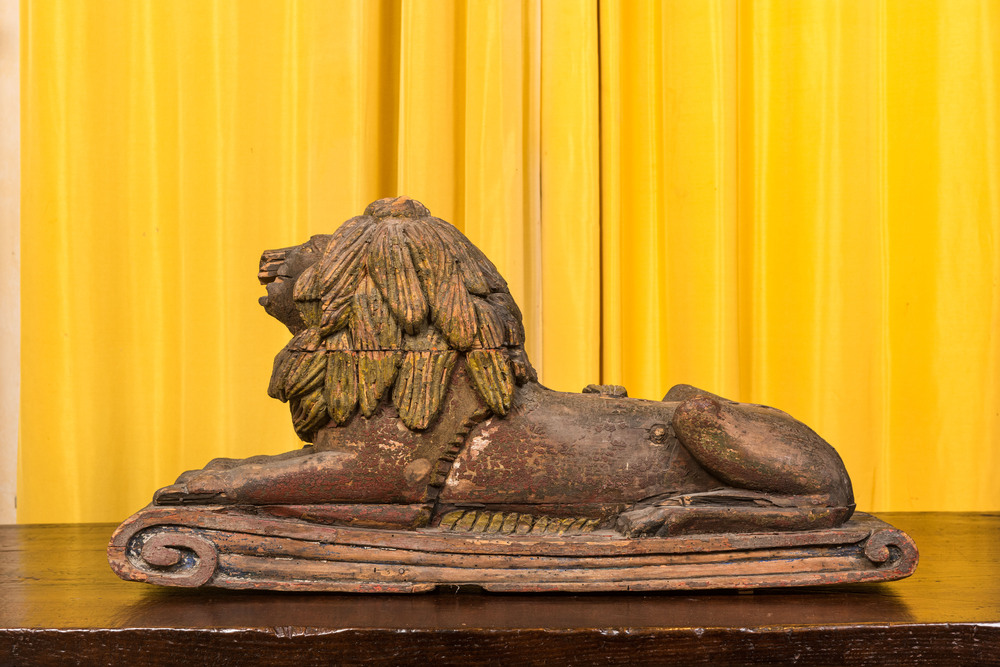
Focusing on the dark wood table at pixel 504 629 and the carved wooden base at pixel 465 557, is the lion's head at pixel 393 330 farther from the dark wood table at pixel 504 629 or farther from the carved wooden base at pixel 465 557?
the dark wood table at pixel 504 629

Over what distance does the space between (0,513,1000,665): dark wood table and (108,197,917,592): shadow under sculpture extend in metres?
0.04

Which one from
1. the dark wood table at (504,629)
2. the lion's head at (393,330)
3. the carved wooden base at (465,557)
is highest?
the lion's head at (393,330)

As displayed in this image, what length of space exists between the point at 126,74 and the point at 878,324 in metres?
1.97

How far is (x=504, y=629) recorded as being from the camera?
52.6 inches

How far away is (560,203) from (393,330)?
3.11ft

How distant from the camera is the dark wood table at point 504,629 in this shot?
1.33m

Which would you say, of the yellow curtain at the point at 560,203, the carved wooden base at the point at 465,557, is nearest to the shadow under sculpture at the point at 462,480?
the carved wooden base at the point at 465,557

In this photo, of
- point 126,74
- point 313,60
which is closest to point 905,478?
point 313,60

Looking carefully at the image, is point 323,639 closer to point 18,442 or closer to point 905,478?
point 18,442

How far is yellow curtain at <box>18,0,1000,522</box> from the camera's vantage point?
240cm

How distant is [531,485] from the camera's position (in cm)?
158

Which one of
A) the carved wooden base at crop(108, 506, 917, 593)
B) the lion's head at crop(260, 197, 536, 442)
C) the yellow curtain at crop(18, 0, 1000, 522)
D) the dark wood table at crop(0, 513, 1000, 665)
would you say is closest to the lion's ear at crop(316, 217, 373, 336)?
the lion's head at crop(260, 197, 536, 442)

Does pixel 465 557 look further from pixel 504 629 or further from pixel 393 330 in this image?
pixel 393 330

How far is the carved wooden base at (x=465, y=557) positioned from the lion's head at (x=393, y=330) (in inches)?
7.8
